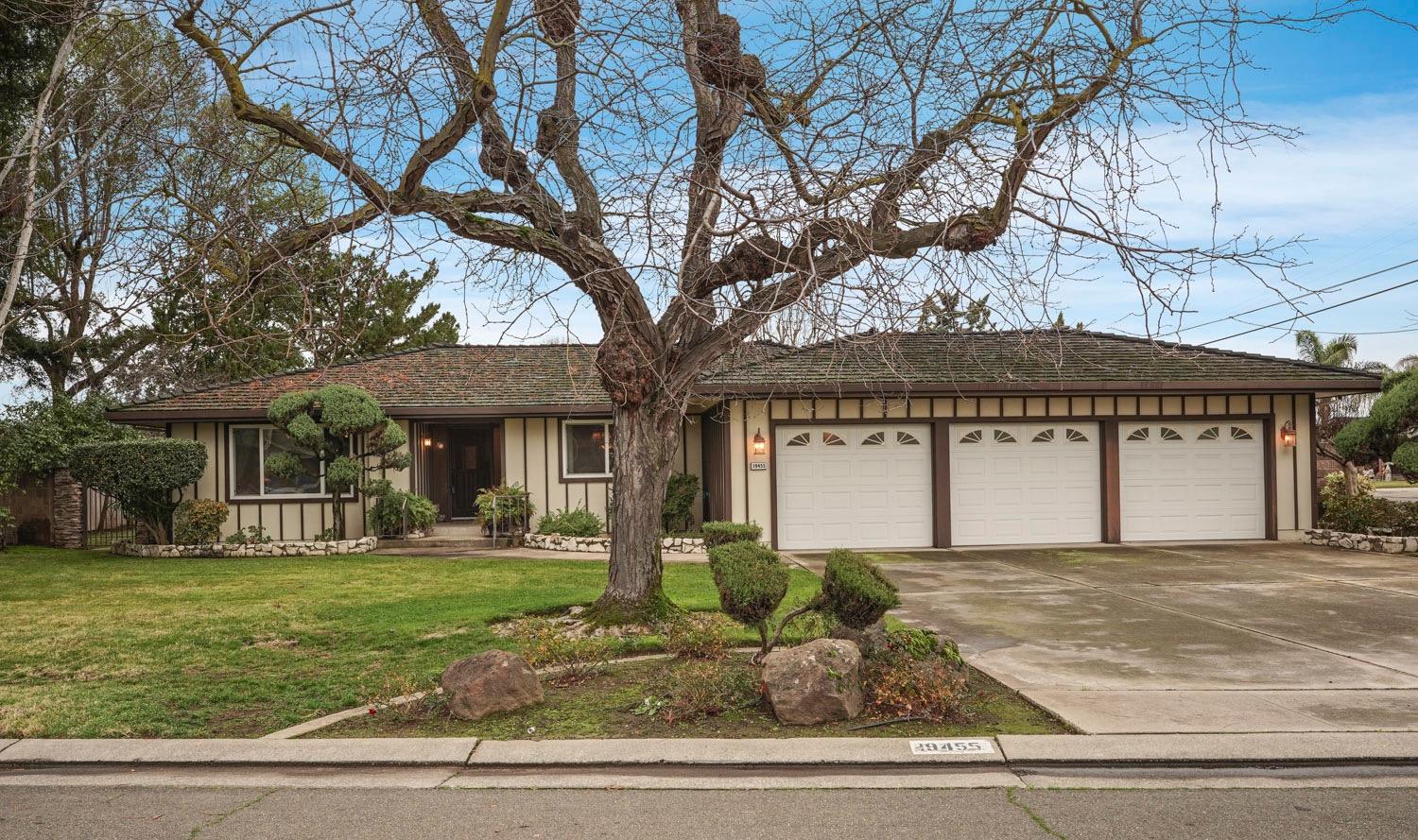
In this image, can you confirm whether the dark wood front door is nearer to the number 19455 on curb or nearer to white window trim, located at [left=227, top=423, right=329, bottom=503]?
white window trim, located at [left=227, top=423, right=329, bottom=503]

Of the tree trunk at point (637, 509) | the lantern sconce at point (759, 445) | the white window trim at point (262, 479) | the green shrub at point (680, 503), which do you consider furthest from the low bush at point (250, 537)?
the tree trunk at point (637, 509)

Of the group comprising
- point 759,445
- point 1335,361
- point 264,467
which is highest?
point 1335,361

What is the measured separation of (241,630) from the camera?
8.80 m

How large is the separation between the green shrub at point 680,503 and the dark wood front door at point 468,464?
6951 mm

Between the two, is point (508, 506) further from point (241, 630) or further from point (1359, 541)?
point (1359, 541)

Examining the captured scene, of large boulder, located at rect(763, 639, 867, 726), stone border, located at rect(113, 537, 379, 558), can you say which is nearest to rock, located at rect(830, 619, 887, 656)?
large boulder, located at rect(763, 639, 867, 726)

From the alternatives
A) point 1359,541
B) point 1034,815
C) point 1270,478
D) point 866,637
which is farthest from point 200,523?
point 1359,541

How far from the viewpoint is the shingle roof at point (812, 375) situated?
1530 cm

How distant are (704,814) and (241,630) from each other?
6357mm

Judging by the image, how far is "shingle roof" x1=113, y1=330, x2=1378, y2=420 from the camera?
15305 millimetres

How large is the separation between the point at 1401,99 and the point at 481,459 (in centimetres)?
1851

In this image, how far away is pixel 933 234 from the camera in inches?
274

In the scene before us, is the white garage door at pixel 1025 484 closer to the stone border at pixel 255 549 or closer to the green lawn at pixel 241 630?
the green lawn at pixel 241 630

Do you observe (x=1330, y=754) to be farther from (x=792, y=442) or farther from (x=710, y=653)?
(x=792, y=442)
